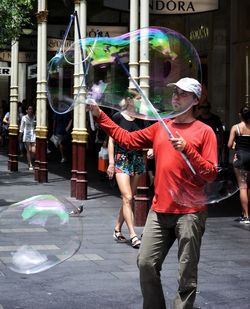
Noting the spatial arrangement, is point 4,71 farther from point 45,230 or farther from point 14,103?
point 45,230

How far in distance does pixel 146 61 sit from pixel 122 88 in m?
3.50

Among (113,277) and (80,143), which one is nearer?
(113,277)

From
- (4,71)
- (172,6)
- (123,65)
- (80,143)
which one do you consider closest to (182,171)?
(123,65)

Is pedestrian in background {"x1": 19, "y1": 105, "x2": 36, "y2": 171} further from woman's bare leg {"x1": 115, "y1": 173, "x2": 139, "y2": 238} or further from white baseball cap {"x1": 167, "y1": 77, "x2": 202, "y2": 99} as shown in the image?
white baseball cap {"x1": 167, "y1": 77, "x2": 202, "y2": 99}

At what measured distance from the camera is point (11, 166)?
19.5 metres

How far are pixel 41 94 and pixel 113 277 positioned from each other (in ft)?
30.9

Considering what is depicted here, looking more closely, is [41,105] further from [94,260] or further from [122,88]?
[122,88]

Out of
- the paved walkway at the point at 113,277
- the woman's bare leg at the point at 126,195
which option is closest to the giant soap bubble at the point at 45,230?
the paved walkway at the point at 113,277

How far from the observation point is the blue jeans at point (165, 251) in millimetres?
4973

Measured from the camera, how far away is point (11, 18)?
15969 mm

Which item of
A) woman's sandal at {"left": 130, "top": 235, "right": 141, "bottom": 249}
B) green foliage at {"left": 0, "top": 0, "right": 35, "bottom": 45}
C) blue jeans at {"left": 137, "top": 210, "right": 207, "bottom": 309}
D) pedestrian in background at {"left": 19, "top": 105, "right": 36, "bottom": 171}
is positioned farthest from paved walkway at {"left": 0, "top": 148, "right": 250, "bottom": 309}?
pedestrian in background at {"left": 19, "top": 105, "right": 36, "bottom": 171}

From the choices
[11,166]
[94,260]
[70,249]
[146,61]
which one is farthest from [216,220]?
[11,166]

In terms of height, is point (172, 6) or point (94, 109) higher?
point (172, 6)

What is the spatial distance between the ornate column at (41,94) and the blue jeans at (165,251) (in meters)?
11.0
